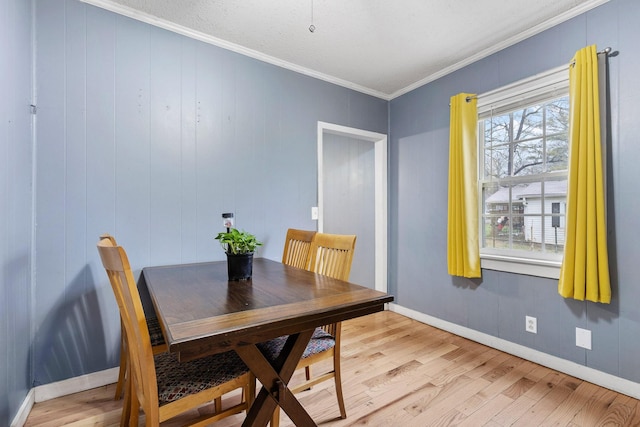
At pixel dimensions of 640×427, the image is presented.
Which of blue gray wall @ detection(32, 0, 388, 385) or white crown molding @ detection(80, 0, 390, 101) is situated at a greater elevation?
white crown molding @ detection(80, 0, 390, 101)

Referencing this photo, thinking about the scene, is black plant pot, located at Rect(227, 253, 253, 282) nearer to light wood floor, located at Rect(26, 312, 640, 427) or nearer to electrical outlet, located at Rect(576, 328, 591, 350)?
light wood floor, located at Rect(26, 312, 640, 427)

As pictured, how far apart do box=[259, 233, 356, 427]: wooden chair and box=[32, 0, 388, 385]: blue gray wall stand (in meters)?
0.90

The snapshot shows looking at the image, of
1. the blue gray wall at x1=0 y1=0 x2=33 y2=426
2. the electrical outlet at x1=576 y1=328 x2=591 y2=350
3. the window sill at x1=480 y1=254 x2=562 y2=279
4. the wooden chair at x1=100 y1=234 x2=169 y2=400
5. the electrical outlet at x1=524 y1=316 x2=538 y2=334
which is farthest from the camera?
the electrical outlet at x1=524 y1=316 x2=538 y2=334

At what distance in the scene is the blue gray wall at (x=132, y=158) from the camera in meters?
1.79

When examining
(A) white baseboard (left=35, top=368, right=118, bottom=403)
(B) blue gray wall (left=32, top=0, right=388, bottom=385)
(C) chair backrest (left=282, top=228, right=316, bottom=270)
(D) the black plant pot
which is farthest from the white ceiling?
(A) white baseboard (left=35, top=368, right=118, bottom=403)

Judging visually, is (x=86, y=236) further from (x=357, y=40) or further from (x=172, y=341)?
(x=357, y=40)

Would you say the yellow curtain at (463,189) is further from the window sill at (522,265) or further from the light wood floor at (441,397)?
the light wood floor at (441,397)

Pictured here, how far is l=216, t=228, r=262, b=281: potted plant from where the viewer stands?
4.99 ft

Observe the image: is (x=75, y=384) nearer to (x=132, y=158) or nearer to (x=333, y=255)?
(x=132, y=158)

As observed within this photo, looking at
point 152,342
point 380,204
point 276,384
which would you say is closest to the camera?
point 276,384

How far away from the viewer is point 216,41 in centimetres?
236

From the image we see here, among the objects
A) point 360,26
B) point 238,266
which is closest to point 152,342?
point 238,266

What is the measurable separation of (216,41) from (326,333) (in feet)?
7.64

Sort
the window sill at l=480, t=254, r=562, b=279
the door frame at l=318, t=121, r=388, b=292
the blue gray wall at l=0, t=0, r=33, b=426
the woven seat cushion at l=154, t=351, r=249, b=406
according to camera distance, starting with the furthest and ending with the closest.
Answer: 1. the door frame at l=318, t=121, r=388, b=292
2. the window sill at l=480, t=254, r=562, b=279
3. the blue gray wall at l=0, t=0, r=33, b=426
4. the woven seat cushion at l=154, t=351, r=249, b=406
